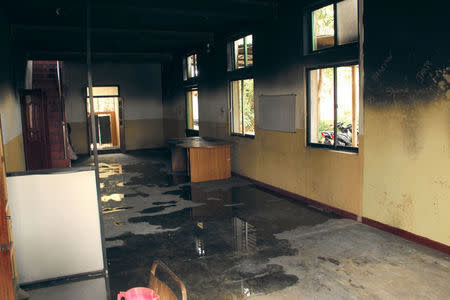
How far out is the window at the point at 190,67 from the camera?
11329 millimetres

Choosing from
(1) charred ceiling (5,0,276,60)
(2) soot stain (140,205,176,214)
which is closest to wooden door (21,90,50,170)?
(1) charred ceiling (5,0,276,60)

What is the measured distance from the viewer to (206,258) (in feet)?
14.1

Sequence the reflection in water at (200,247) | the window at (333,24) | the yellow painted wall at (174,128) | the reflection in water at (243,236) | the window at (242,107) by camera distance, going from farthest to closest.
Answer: the yellow painted wall at (174,128) → the window at (242,107) → the window at (333,24) → the reflection in water at (243,236) → the reflection in water at (200,247)

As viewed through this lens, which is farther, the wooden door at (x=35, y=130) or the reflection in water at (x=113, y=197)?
the wooden door at (x=35, y=130)

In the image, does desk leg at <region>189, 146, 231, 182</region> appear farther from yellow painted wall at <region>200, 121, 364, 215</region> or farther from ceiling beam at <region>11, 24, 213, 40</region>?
ceiling beam at <region>11, 24, 213, 40</region>

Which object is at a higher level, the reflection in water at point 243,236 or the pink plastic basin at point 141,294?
the pink plastic basin at point 141,294

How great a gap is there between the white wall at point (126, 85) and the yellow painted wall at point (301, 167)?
6537 millimetres

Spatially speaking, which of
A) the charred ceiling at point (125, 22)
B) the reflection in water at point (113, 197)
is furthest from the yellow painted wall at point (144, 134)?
the reflection in water at point (113, 197)

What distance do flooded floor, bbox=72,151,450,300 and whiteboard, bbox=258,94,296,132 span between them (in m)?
1.30

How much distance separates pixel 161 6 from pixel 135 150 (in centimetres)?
849

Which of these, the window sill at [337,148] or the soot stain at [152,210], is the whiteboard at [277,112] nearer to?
the window sill at [337,148]

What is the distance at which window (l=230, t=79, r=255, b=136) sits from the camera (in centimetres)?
823

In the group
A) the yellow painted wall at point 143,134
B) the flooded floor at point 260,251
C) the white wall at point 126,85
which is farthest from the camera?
the yellow painted wall at point 143,134

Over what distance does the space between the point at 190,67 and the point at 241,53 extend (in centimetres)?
377
